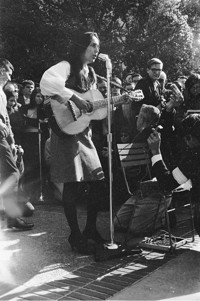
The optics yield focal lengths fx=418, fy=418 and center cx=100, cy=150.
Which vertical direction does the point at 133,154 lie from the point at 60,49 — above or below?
below

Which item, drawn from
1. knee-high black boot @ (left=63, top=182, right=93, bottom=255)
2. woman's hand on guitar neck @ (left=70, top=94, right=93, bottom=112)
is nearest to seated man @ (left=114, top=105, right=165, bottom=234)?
knee-high black boot @ (left=63, top=182, right=93, bottom=255)

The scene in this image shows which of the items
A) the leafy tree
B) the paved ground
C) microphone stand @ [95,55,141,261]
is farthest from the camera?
the leafy tree

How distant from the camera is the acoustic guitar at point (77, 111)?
161 inches

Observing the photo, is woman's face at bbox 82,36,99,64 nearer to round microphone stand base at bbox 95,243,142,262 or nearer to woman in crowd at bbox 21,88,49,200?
round microphone stand base at bbox 95,243,142,262

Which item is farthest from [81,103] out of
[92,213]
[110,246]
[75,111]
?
[110,246]

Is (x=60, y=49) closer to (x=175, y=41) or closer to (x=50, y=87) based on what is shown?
(x=175, y=41)

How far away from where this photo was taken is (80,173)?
4164 mm

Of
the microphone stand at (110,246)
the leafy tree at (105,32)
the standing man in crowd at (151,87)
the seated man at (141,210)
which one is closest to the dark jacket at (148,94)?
the standing man in crowd at (151,87)

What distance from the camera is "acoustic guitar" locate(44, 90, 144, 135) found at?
4086mm

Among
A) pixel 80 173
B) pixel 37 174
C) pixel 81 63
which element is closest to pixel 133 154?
pixel 80 173

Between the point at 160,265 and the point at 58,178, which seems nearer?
the point at 160,265

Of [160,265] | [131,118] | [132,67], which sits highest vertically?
[132,67]

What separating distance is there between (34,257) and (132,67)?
53.4 ft

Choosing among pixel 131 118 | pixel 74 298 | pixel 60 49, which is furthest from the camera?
pixel 60 49
